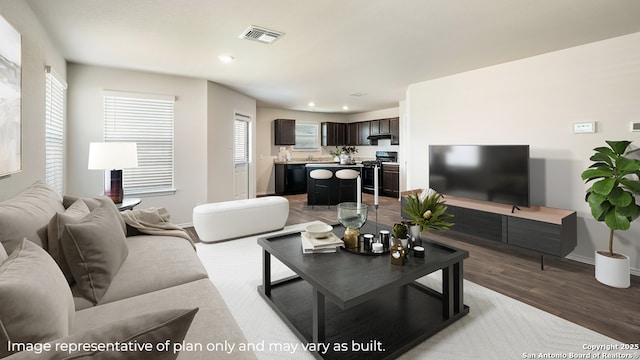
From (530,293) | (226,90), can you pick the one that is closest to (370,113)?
(226,90)

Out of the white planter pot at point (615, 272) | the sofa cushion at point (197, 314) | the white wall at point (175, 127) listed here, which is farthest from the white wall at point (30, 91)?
the white planter pot at point (615, 272)

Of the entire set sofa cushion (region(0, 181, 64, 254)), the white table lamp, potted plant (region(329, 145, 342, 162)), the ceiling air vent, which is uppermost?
the ceiling air vent

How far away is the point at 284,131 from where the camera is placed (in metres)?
8.04

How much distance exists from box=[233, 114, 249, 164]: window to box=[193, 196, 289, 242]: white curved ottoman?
2357 millimetres

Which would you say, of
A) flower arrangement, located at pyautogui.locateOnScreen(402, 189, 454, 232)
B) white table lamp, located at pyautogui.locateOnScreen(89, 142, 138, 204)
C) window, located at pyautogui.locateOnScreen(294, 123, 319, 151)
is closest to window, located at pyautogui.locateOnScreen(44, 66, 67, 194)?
white table lamp, located at pyautogui.locateOnScreen(89, 142, 138, 204)

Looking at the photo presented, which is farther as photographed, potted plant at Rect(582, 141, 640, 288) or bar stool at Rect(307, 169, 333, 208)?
bar stool at Rect(307, 169, 333, 208)

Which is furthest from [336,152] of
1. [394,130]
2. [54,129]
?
[54,129]

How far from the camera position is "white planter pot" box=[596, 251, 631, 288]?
2600mm

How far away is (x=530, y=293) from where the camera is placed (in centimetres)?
250

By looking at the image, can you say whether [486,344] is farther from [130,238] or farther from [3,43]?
[3,43]

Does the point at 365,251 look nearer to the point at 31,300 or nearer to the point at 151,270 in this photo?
the point at 151,270

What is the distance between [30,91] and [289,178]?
5909 mm

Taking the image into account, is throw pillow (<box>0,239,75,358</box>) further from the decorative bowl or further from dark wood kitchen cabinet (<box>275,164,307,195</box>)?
dark wood kitchen cabinet (<box>275,164,307,195</box>)

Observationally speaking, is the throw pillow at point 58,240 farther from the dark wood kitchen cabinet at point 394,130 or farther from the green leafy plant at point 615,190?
the dark wood kitchen cabinet at point 394,130
